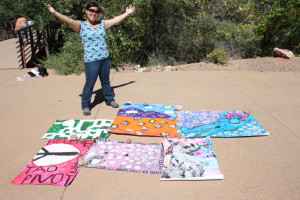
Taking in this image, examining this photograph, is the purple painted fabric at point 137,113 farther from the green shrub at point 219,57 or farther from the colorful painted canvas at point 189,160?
the green shrub at point 219,57

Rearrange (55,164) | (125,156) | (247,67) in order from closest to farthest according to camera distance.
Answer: (55,164), (125,156), (247,67)

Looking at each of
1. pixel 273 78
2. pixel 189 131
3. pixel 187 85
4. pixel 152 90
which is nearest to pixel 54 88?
pixel 152 90

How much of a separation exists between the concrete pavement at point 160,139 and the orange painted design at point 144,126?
0.37ft

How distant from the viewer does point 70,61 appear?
760cm

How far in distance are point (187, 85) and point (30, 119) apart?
334 cm

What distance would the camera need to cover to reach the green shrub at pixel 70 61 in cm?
737

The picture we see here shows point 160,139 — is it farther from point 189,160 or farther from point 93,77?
point 93,77

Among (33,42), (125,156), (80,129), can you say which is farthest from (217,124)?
(33,42)

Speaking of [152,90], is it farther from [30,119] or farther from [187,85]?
[30,119]

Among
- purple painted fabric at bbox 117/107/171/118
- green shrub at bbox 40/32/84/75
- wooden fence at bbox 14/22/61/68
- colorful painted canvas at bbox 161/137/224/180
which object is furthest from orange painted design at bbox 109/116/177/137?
wooden fence at bbox 14/22/61/68

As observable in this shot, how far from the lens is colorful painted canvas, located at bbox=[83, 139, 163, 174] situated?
3268 mm

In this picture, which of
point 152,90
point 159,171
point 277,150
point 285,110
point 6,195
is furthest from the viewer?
point 152,90

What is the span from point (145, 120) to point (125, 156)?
1065mm

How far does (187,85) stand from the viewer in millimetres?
6375
